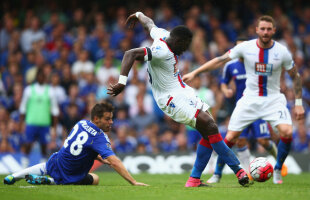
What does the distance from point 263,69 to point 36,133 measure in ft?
24.7

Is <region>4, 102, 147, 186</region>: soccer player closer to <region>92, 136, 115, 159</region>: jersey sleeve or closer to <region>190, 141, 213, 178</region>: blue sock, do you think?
<region>92, 136, 115, 159</region>: jersey sleeve

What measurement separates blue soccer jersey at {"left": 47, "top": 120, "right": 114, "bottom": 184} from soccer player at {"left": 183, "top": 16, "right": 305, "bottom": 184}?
164 centimetres

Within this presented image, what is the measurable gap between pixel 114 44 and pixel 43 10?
3537 mm

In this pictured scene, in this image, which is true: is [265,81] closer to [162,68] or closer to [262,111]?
[262,111]

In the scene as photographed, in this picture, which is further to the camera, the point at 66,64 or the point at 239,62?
the point at 66,64

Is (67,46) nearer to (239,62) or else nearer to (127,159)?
(127,159)

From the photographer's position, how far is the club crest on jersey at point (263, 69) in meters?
8.31

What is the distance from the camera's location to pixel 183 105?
752 centimetres

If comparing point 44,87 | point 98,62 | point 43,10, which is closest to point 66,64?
point 98,62

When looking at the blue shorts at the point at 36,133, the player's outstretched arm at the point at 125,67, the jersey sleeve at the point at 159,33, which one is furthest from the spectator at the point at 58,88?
the player's outstretched arm at the point at 125,67

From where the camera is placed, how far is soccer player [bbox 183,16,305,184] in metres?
8.23

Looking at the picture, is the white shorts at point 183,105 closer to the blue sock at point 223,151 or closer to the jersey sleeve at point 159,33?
the blue sock at point 223,151

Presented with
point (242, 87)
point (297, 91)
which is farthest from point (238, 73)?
point (297, 91)

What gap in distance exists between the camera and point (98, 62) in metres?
16.7
